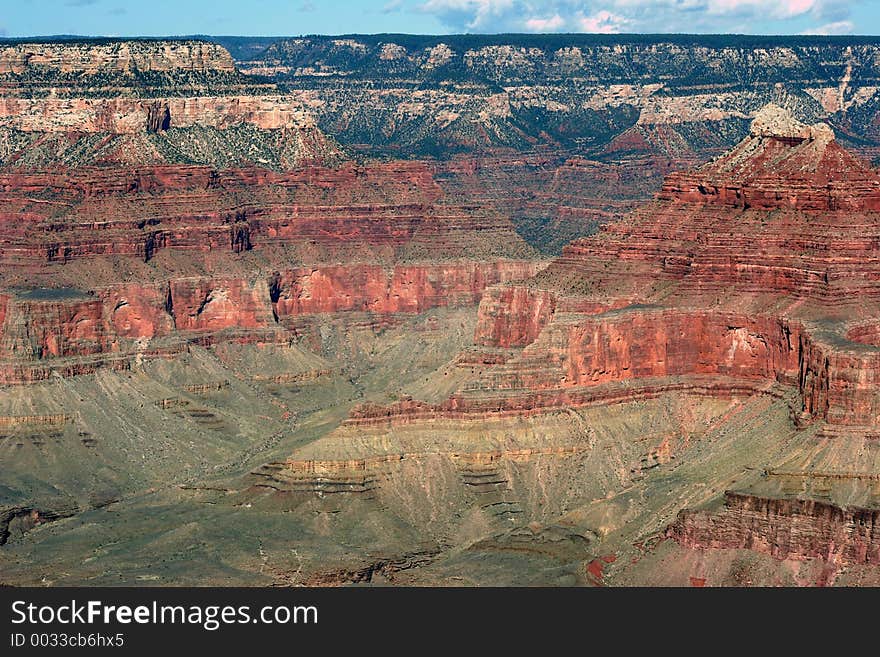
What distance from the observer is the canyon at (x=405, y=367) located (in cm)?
11438

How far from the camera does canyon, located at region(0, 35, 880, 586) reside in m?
114

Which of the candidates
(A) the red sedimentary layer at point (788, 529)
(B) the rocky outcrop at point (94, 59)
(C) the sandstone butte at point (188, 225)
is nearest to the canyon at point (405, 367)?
(A) the red sedimentary layer at point (788, 529)


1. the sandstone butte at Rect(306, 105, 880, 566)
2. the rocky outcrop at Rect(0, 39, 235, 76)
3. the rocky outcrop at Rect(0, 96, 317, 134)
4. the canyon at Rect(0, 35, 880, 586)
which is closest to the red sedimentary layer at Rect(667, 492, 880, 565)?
the canyon at Rect(0, 35, 880, 586)

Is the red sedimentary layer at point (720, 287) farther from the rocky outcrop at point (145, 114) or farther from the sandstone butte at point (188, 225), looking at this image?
the rocky outcrop at point (145, 114)

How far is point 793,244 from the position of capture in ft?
438

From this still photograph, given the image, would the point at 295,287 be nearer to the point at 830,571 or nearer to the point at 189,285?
the point at 189,285

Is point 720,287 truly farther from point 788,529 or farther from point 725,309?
point 788,529

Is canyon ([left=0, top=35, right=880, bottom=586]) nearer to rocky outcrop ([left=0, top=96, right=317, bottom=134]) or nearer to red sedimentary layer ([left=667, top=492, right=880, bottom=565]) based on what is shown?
red sedimentary layer ([left=667, top=492, right=880, bottom=565])

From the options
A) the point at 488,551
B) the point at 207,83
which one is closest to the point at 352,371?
the point at 207,83

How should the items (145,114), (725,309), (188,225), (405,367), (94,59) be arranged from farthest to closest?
(94,59), (145,114), (188,225), (405,367), (725,309)

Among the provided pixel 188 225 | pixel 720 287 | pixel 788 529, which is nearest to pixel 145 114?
pixel 188 225

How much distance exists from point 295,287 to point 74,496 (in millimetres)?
44601

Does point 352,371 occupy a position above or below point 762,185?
below

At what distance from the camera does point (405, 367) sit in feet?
546
